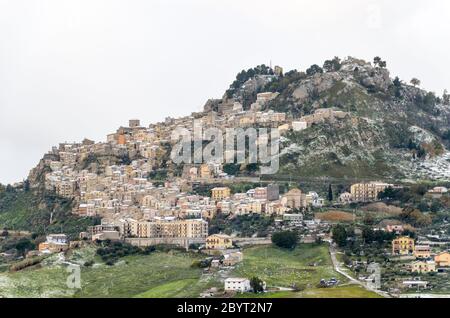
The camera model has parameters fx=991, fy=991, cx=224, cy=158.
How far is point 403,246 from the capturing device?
2145 centimetres

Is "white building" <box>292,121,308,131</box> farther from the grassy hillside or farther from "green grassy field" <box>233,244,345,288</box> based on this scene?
"green grassy field" <box>233,244,345,288</box>

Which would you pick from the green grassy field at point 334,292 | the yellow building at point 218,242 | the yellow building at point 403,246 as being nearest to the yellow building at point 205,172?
the yellow building at point 218,242

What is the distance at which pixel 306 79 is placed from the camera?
35875 millimetres

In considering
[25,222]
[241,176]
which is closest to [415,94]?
[241,176]

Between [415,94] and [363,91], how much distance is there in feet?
10.3

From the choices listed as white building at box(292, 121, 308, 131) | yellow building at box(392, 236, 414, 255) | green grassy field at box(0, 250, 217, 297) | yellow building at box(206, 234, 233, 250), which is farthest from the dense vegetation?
white building at box(292, 121, 308, 131)

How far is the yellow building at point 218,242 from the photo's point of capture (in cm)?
2264

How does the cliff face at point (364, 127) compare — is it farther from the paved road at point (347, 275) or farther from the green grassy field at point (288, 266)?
the paved road at point (347, 275)

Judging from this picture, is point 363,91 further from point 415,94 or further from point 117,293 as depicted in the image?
point 117,293

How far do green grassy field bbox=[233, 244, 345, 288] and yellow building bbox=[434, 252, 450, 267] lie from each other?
7.04ft

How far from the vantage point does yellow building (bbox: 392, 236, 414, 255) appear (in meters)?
21.2

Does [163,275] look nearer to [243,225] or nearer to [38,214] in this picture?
[243,225]

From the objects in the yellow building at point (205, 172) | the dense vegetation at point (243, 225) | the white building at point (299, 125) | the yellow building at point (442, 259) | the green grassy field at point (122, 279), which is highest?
the white building at point (299, 125)

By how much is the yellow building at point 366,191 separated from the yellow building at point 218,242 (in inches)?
208
